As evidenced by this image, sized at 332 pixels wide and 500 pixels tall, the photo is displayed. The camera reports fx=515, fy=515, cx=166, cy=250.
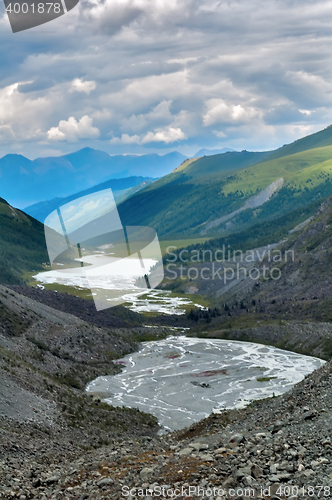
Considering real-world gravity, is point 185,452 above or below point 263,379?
above

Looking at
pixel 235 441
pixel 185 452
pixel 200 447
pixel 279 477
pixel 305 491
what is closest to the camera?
pixel 305 491

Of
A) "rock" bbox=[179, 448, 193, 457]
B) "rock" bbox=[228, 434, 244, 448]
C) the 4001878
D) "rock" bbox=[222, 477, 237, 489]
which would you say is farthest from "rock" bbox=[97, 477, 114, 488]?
the 4001878

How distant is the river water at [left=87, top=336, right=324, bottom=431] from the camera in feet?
236

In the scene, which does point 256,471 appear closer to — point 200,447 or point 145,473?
point 145,473

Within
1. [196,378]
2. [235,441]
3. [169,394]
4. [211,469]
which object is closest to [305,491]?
[211,469]

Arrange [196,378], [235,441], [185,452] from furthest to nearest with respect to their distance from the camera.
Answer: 1. [196,378]
2. [185,452]
3. [235,441]

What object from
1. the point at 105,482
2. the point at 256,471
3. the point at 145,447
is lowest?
the point at 145,447

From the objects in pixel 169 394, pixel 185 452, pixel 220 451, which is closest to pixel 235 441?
pixel 220 451

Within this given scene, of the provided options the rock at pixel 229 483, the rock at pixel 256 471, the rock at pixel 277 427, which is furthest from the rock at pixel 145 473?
the rock at pixel 277 427

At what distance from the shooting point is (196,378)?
91.9m

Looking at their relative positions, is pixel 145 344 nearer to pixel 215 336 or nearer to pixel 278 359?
pixel 215 336

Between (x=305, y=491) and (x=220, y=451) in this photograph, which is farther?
(x=220, y=451)

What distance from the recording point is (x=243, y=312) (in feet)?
548

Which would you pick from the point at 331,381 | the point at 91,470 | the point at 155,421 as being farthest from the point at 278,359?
the point at 91,470
